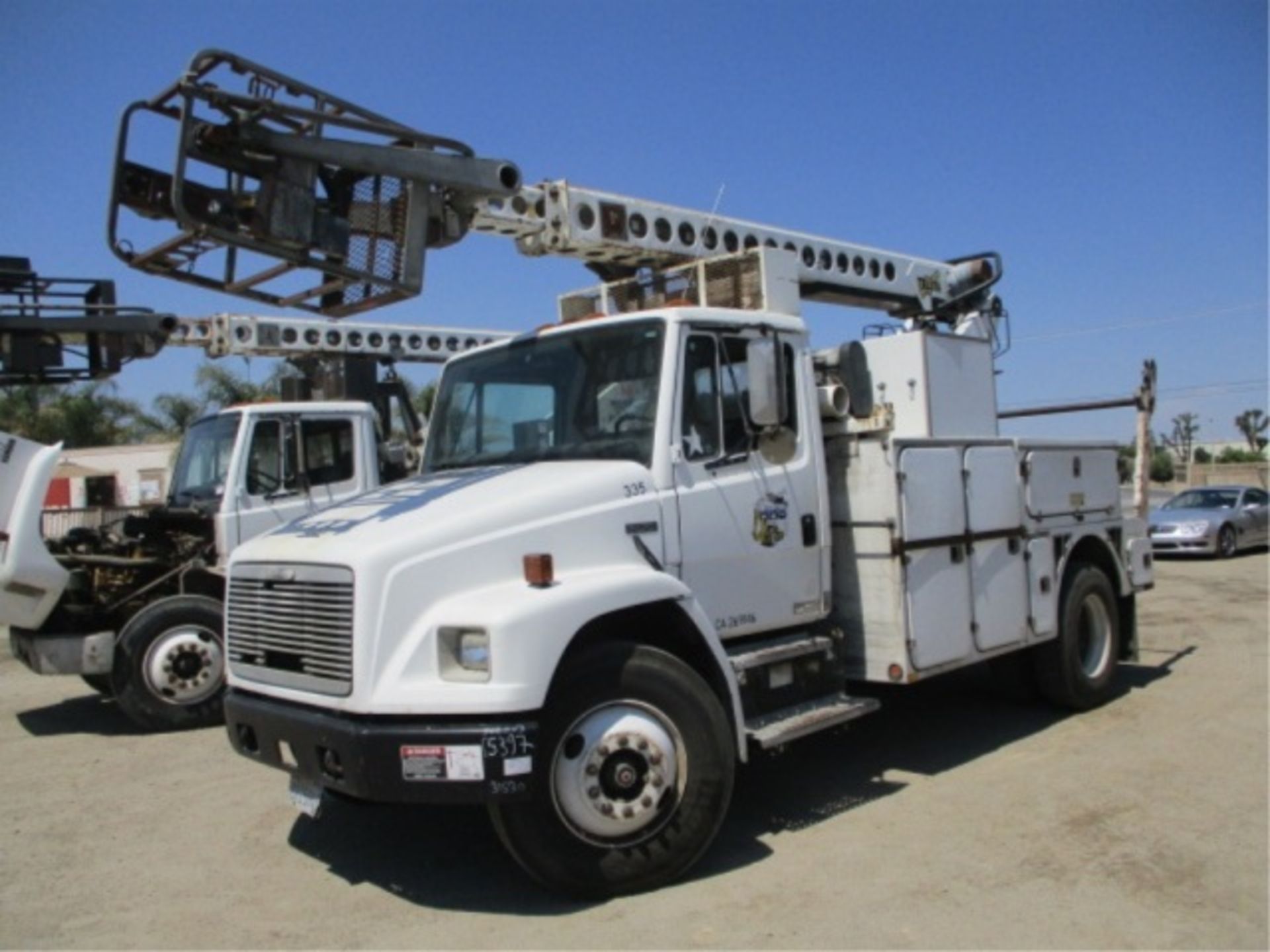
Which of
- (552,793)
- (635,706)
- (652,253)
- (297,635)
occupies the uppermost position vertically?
(652,253)

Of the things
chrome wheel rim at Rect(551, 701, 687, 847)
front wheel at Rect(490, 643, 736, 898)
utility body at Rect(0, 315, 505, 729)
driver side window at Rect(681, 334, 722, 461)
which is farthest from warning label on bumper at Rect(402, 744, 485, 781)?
utility body at Rect(0, 315, 505, 729)

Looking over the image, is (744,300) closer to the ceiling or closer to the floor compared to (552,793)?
closer to the ceiling

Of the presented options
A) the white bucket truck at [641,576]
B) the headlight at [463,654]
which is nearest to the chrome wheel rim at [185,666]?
the white bucket truck at [641,576]

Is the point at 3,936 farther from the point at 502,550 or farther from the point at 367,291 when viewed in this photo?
the point at 367,291

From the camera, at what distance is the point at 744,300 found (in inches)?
233

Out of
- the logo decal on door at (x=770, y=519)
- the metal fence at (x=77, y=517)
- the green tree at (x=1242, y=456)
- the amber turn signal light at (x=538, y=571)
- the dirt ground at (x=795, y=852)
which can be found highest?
the metal fence at (x=77, y=517)

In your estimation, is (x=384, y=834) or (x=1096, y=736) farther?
(x=1096, y=736)

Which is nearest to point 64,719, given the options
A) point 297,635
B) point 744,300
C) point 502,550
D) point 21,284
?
point 21,284

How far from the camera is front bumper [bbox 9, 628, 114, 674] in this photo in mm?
7727

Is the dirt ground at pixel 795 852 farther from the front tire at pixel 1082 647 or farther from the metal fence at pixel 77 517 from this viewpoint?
the metal fence at pixel 77 517

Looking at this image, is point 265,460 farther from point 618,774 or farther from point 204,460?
point 618,774

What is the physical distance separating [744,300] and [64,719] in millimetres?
6757

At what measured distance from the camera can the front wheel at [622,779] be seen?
4.18 m

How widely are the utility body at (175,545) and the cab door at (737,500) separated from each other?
2112 millimetres
